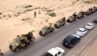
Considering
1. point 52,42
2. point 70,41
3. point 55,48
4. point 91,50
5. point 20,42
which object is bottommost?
point 91,50

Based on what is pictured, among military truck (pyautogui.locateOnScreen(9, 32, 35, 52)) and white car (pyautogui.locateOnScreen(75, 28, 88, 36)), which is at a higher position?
military truck (pyautogui.locateOnScreen(9, 32, 35, 52))

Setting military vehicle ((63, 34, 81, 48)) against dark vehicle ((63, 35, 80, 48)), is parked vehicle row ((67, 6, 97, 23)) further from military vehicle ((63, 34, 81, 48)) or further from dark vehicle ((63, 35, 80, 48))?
dark vehicle ((63, 35, 80, 48))

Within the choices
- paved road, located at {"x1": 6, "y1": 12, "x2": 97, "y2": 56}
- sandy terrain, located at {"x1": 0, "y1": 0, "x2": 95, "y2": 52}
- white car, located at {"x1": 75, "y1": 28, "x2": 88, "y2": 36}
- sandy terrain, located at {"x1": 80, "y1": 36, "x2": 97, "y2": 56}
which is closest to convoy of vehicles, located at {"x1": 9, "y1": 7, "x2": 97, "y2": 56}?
white car, located at {"x1": 75, "y1": 28, "x2": 88, "y2": 36}

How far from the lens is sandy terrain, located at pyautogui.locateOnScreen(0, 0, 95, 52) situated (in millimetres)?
31694

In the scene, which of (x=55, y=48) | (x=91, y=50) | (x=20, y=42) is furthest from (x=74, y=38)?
(x=20, y=42)

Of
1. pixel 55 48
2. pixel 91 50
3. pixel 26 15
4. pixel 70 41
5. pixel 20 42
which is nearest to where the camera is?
pixel 55 48

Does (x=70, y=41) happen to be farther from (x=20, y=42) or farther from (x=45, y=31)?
(x=20, y=42)

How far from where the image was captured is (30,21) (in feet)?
121

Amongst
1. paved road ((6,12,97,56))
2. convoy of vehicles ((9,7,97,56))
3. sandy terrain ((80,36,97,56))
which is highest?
convoy of vehicles ((9,7,97,56))

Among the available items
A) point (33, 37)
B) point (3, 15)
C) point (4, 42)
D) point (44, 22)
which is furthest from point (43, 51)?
point (3, 15)

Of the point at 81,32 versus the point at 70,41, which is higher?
the point at 70,41

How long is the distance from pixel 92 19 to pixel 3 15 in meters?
19.9

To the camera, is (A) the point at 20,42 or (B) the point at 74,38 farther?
(B) the point at 74,38

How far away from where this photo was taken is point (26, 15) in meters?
40.6
